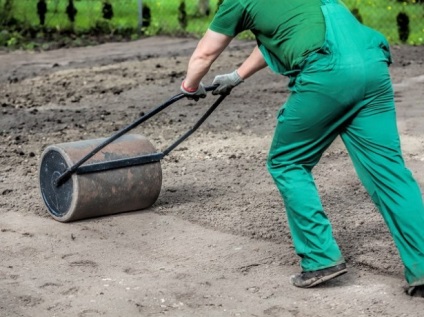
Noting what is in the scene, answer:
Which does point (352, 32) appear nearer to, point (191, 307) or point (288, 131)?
point (288, 131)

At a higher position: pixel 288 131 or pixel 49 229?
pixel 288 131

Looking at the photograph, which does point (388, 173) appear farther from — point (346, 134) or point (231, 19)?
point (231, 19)

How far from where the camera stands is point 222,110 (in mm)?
10516

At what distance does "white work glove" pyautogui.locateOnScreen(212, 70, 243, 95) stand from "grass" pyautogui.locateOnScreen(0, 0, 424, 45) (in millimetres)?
9729

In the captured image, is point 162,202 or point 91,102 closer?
point 162,202

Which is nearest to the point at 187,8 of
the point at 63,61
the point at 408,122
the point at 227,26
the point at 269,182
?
the point at 63,61

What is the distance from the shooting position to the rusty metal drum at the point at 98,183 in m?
6.89

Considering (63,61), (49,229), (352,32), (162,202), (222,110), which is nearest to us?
(352,32)

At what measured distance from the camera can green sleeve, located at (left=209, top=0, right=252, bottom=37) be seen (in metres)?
5.41

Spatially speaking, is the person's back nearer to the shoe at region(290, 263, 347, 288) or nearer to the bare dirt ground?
the shoe at region(290, 263, 347, 288)

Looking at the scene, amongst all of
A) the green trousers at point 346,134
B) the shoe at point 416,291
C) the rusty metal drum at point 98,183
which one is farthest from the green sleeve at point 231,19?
the rusty metal drum at point 98,183

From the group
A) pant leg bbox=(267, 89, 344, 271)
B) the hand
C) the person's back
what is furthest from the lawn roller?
the person's back

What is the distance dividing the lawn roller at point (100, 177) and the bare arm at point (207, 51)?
1098mm

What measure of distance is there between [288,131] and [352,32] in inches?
23.4
